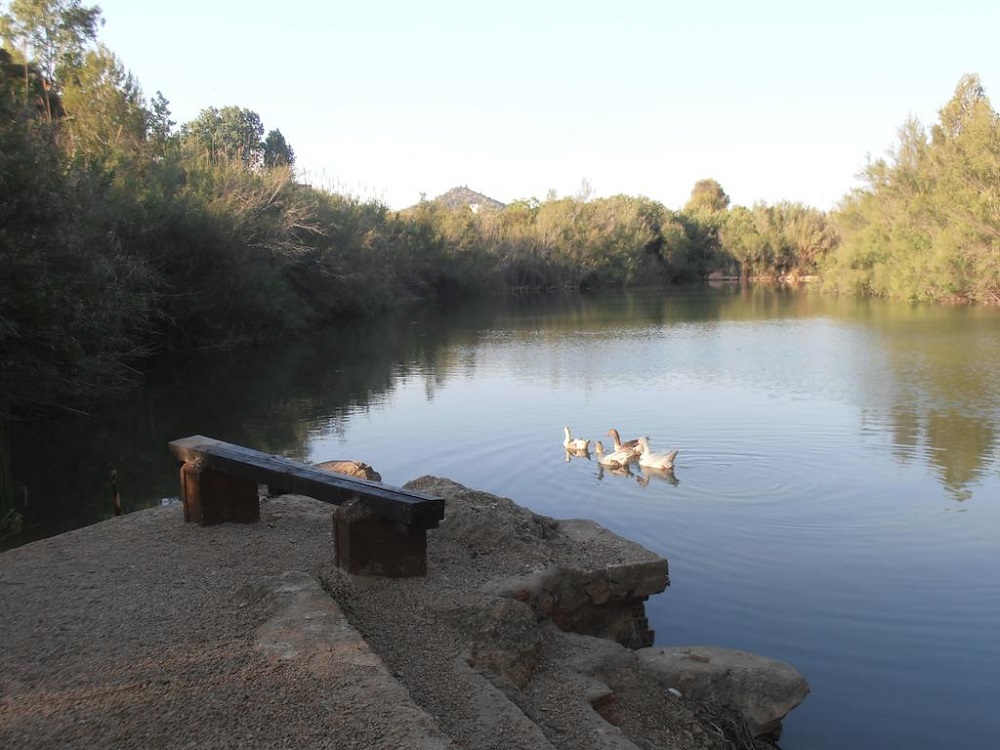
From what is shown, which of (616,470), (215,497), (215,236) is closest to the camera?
(215,497)

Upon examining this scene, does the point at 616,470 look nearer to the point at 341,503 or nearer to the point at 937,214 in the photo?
the point at 341,503

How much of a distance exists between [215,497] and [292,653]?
2.91 metres

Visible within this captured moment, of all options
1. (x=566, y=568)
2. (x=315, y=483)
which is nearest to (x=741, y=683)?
(x=566, y=568)

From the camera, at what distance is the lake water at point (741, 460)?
277 inches

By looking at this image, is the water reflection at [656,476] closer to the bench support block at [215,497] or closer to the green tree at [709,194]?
the bench support block at [215,497]

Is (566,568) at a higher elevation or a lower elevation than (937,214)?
lower

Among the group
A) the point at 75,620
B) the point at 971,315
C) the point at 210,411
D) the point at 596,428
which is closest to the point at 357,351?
the point at 210,411

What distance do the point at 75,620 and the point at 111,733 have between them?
156 centimetres

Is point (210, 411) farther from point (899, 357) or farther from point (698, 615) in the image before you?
point (899, 357)

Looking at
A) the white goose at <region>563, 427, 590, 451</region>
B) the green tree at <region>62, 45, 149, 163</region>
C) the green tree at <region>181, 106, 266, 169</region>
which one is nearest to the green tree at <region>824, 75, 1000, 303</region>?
the white goose at <region>563, 427, 590, 451</region>

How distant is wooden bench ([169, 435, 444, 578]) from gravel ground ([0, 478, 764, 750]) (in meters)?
0.14

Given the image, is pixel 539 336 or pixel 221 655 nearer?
pixel 221 655

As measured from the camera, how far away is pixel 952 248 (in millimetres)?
40719

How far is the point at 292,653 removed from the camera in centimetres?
435
